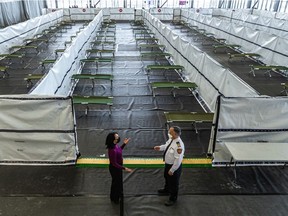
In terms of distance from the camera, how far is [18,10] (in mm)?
25516

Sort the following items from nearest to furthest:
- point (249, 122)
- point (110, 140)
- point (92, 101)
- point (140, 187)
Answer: point (110, 140) → point (140, 187) → point (249, 122) → point (92, 101)

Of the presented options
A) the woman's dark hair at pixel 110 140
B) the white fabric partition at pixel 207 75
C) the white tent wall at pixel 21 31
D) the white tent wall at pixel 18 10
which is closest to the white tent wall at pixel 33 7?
the white tent wall at pixel 18 10

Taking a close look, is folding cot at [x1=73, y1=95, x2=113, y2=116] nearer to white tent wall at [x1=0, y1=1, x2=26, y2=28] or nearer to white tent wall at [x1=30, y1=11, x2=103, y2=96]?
white tent wall at [x1=30, y1=11, x2=103, y2=96]

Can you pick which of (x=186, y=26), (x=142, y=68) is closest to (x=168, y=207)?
(x=142, y=68)

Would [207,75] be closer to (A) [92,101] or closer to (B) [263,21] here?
(A) [92,101]

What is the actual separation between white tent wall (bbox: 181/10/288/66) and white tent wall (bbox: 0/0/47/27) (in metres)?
17.3

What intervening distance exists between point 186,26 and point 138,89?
58.5 ft

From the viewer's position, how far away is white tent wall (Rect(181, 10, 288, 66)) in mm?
11750

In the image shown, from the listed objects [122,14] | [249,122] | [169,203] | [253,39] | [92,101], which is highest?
[249,122]

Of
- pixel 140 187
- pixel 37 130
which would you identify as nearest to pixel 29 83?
pixel 37 130

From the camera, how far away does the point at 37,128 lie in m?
4.85

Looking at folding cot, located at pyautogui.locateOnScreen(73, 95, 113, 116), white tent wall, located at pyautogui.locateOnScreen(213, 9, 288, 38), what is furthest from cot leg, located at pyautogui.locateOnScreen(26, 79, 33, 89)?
white tent wall, located at pyautogui.locateOnScreen(213, 9, 288, 38)

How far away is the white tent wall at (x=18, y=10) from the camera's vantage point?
22.3m

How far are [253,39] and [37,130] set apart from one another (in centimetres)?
Result: 1295
